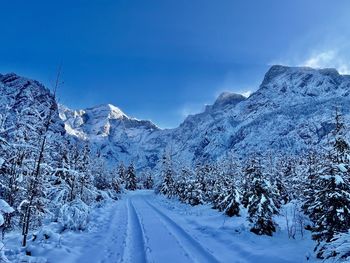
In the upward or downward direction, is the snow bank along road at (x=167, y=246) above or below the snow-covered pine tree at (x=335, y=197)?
below

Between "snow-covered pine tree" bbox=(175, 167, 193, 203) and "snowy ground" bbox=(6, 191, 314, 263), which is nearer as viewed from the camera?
"snowy ground" bbox=(6, 191, 314, 263)

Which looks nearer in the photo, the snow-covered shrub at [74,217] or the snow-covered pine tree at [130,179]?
the snow-covered shrub at [74,217]

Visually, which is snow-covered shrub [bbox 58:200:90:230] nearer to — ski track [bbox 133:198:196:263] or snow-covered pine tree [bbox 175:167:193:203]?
ski track [bbox 133:198:196:263]

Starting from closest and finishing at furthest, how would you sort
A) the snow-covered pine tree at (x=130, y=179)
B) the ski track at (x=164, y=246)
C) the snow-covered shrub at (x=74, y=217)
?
the ski track at (x=164, y=246) → the snow-covered shrub at (x=74, y=217) → the snow-covered pine tree at (x=130, y=179)

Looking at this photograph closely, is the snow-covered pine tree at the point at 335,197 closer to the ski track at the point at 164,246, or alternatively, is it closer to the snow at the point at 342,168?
the snow at the point at 342,168

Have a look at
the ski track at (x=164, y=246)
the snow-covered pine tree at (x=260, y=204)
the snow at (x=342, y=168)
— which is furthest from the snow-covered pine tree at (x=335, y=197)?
the ski track at (x=164, y=246)

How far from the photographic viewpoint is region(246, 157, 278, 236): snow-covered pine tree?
49.8 ft

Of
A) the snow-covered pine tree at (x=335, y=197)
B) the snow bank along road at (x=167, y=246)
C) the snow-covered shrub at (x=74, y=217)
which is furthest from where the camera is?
the snow-covered shrub at (x=74, y=217)

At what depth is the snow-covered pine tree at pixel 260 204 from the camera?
15.2 metres

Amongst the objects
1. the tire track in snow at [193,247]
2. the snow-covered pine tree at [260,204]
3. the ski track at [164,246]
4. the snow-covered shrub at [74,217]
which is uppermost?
the snow-covered pine tree at [260,204]

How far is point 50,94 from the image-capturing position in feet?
43.4

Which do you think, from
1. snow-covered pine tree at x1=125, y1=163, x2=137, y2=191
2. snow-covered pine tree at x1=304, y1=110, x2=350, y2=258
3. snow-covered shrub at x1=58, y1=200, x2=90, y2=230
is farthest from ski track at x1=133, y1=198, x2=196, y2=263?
snow-covered pine tree at x1=125, y1=163, x2=137, y2=191

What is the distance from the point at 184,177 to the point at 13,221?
102ft

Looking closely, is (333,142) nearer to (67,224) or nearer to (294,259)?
(294,259)
